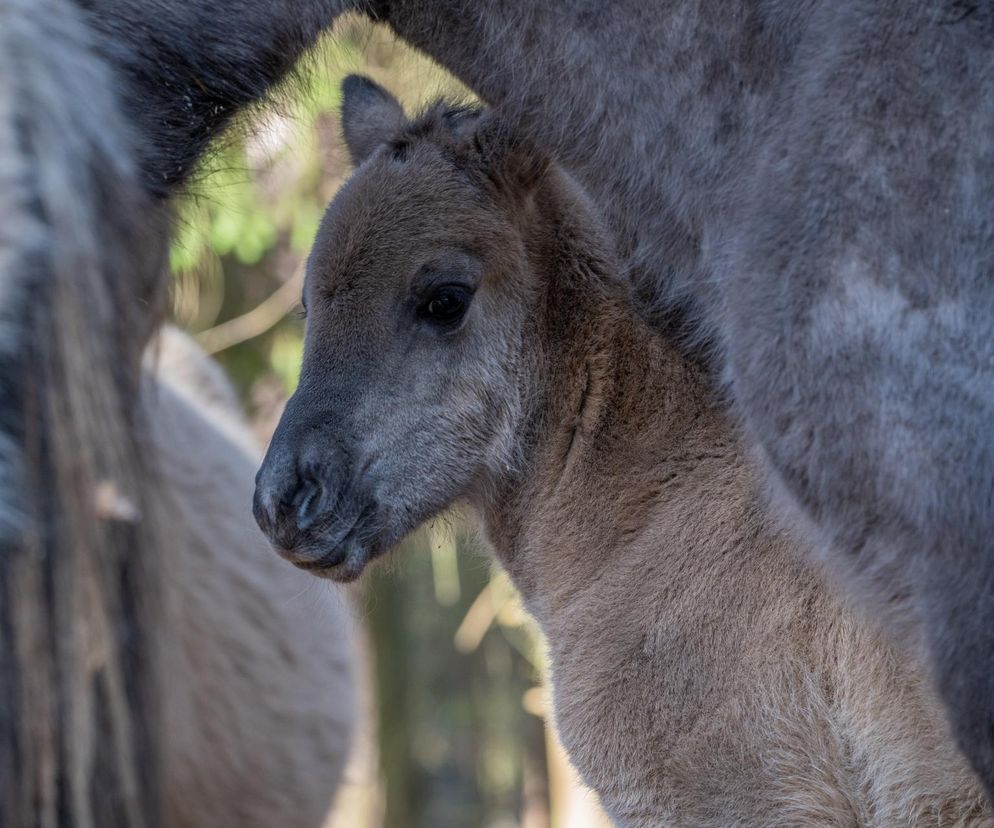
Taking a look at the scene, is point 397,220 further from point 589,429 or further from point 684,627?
point 684,627

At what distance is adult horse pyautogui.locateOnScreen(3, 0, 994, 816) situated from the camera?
2.00 m

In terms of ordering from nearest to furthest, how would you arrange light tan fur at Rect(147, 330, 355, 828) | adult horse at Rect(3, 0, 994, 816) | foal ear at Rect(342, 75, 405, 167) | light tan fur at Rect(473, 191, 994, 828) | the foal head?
1. adult horse at Rect(3, 0, 994, 816)
2. light tan fur at Rect(473, 191, 994, 828)
3. the foal head
4. foal ear at Rect(342, 75, 405, 167)
5. light tan fur at Rect(147, 330, 355, 828)

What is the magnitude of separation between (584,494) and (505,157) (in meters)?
0.85

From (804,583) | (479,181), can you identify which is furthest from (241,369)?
(804,583)

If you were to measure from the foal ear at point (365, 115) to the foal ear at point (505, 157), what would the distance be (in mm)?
395

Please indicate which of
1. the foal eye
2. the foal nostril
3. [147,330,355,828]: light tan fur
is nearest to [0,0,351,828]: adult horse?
the foal nostril

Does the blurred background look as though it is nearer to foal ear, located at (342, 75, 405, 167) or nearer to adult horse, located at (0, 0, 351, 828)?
foal ear, located at (342, 75, 405, 167)

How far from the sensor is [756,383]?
2.19m

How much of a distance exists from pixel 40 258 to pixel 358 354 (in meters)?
1.32

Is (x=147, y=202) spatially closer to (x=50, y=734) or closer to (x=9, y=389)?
(x=9, y=389)

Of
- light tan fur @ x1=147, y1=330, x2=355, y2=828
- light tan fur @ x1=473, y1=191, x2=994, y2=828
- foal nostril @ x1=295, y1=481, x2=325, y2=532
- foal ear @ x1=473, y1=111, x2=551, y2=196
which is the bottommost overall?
light tan fur @ x1=147, y1=330, x2=355, y2=828

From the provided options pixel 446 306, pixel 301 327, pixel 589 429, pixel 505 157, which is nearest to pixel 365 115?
pixel 505 157

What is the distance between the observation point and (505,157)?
10.2ft

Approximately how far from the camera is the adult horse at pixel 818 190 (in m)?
2.00
